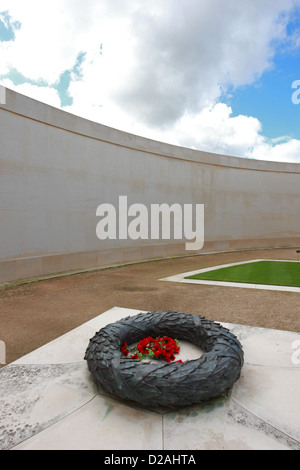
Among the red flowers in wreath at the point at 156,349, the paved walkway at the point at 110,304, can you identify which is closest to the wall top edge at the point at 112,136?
the paved walkway at the point at 110,304

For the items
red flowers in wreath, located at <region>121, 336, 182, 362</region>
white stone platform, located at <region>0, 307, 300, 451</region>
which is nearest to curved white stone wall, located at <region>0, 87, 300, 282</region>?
white stone platform, located at <region>0, 307, 300, 451</region>

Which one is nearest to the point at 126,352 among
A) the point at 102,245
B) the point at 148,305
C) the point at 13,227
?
the point at 148,305

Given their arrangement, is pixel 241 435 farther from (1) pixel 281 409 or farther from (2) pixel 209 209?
(2) pixel 209 209

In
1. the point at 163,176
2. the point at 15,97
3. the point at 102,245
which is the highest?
the point at 15,97

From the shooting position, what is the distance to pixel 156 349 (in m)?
3.70

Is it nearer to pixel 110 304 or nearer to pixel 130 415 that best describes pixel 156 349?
pixel 130 415

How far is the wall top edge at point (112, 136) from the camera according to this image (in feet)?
31.0

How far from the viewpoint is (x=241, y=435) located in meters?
2.36

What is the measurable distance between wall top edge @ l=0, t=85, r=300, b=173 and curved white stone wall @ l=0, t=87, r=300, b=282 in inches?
1.6

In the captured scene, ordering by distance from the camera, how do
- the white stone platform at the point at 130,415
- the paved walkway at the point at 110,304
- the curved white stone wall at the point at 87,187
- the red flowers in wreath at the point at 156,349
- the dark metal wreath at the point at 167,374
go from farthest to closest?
the curved white stone wall at the point at 87,187
the paved walkway at the point at 110,304
the red flowers in wreath at the point at 156,349
the dark metal wreath at the point at 167,374
the white stone platform at the point at 130,415

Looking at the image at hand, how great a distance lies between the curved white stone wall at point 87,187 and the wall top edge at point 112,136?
1.6 inches

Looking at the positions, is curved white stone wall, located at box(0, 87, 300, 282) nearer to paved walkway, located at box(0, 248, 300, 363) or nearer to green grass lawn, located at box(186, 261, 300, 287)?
paved walkway, located at box(0, 248, 300, 363)

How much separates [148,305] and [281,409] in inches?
158

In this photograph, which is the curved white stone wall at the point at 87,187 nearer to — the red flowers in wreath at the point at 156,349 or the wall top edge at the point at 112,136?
the wall top edge at the point at 112,136
